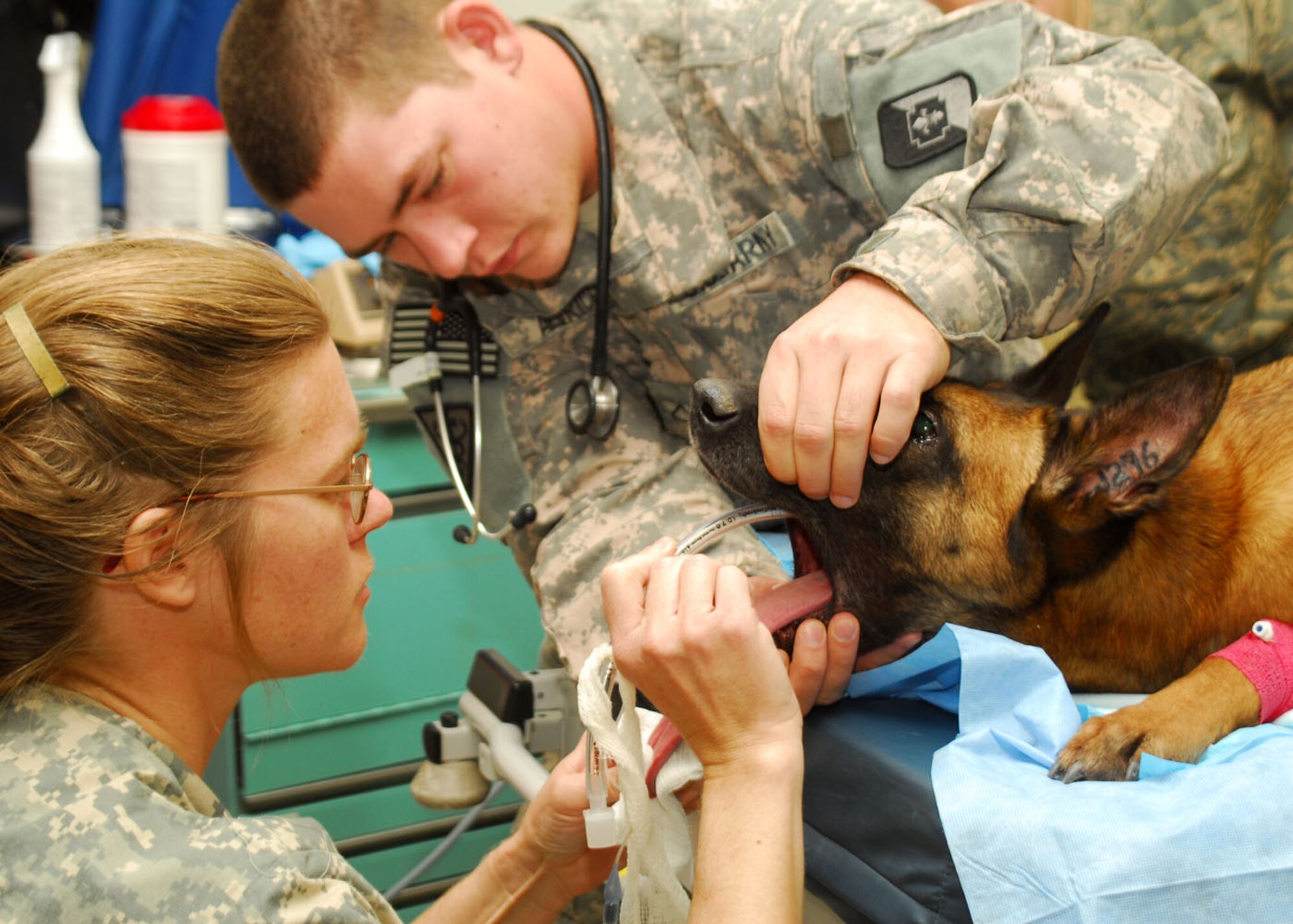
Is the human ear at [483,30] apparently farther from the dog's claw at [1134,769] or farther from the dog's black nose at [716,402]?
the dog's claw at [1134,769]

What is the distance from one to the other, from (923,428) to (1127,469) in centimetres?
20

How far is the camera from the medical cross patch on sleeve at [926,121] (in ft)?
4.35

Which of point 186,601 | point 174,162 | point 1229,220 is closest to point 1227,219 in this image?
point 1229,220

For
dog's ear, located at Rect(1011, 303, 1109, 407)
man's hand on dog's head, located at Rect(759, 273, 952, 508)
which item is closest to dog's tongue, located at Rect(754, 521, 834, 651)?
man's hand on dog's head, located at Rect(759, 273, 952, 508)

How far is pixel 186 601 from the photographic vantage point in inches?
36.3

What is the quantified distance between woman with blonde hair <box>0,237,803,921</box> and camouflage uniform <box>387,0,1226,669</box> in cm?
48

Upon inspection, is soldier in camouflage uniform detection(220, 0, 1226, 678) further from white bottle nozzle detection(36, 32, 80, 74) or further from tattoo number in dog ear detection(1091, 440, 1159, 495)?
white bottle nozzle detection(36, 32, 80, 74)

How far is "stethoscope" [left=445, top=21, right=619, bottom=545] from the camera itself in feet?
5.14

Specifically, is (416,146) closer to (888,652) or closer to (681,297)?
(681,297)

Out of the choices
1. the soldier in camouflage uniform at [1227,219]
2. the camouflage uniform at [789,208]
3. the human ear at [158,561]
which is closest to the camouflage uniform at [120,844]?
the human ear at [158,561]

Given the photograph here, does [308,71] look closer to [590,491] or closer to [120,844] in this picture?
[590,491]

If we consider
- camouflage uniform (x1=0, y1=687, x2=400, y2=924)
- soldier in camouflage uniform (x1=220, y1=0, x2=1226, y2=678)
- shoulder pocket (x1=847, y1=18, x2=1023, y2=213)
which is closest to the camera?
camouflage uniform (x1=0, y1=687, x2=400, y2=924)

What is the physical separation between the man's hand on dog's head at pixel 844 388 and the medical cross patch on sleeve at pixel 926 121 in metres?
0.36

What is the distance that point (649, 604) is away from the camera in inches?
Result: 36.0
